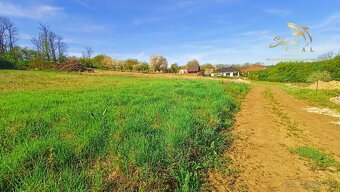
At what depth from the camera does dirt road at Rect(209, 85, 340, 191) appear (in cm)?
337

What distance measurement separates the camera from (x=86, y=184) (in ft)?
8.71

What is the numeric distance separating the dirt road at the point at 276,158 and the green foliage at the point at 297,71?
42.5 metres

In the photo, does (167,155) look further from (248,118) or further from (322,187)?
(248,118)

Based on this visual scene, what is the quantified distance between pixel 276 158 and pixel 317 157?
3.20 ft

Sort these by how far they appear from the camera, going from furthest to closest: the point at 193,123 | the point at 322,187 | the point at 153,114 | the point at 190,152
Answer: the point at 153,114 < the point at 193,123 < the point at 190,152 < the point at 322,187

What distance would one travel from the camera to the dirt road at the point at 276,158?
3371 mm

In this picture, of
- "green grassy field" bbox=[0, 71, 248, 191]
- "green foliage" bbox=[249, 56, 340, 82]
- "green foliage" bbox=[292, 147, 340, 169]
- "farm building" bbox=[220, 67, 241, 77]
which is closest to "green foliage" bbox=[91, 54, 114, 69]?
"farm building" bbox=[220, 67, 241, 77]

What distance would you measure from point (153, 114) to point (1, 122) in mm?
3955

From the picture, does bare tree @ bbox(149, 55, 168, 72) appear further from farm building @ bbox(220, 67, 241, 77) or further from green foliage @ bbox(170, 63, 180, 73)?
farm building @ bbox(220, 67, 241, 77)

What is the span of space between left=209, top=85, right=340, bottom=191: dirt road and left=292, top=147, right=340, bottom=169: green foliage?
18cm

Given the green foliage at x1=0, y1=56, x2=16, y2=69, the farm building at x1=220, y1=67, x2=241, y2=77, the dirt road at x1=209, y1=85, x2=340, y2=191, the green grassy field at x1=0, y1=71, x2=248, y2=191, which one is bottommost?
the dirt road at x1=209, y1=85, x2=340, y2=191

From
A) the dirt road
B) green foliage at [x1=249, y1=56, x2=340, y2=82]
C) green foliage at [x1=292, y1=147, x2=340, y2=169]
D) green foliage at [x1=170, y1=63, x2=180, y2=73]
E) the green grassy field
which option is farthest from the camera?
green foliage at [x1=170, y1=63, x2=180, y2=73]

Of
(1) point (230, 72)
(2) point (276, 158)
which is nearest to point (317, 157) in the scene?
(2) point (276, 158)

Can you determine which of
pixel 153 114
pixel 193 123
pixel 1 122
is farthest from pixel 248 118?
pixel 1 122
